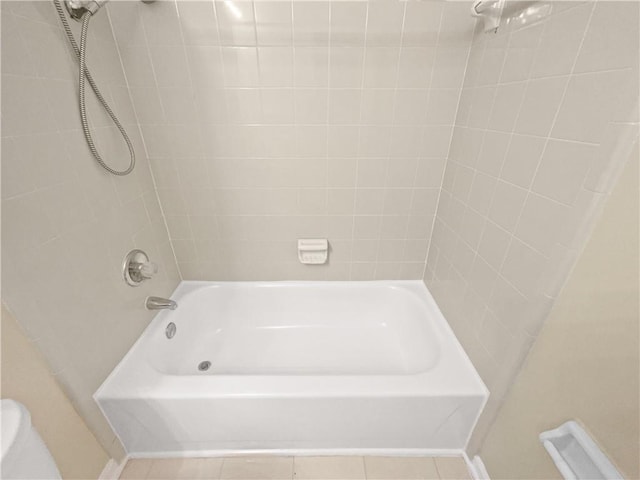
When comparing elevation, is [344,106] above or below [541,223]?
above

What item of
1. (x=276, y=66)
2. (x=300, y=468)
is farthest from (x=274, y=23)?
(x=300, y=468)

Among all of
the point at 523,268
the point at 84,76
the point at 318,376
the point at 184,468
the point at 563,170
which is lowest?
the point at 184,468

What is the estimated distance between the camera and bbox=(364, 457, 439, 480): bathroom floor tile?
3.26 feet

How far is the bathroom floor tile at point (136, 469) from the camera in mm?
993

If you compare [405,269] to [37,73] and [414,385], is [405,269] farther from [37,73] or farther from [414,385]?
[37,73]

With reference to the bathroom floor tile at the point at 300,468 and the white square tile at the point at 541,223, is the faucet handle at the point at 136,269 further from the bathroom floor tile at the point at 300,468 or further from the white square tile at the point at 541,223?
the white square tile at the point at 541,223

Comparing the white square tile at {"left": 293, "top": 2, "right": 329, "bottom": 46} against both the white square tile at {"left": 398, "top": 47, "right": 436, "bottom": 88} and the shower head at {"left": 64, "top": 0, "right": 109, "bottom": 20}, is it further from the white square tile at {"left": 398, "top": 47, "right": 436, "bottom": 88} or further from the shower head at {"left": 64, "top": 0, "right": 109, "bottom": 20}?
the shower head at {"left": 64, "top": 0, "right": 109, "bottom": 20}

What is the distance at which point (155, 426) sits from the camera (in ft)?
3.11

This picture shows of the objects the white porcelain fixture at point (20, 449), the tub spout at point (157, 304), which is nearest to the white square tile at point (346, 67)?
the tub spout at point (157, 304)

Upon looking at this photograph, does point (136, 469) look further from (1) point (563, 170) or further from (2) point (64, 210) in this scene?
(1) point (563, 170)

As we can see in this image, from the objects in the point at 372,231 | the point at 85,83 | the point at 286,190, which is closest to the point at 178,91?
the point at 85,83

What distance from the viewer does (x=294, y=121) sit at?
1.12m

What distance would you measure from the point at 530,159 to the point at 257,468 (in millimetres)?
1461

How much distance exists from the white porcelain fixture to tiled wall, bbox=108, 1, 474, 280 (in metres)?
0.90
